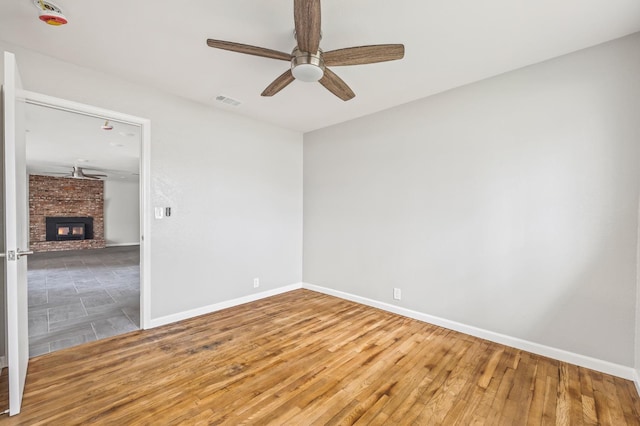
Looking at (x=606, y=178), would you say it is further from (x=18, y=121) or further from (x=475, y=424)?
(x=18, y=121)

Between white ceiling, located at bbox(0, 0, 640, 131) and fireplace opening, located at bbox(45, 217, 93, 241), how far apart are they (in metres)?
→ 9.32

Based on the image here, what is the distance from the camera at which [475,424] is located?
1.66m

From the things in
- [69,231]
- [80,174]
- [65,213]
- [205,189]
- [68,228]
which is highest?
[80,174]

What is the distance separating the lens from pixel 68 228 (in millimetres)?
9250

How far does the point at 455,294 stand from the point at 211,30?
11.0 ft

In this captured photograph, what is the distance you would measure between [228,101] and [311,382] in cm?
310

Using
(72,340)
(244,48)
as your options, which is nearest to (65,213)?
(72,340)

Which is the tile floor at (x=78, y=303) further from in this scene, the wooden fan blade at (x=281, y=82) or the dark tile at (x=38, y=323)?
the wooden fan blade at (x=281, y=82)

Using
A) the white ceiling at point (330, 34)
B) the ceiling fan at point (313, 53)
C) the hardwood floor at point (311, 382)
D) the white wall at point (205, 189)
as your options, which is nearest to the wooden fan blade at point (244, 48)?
the ceiling fan at point (313, 53)

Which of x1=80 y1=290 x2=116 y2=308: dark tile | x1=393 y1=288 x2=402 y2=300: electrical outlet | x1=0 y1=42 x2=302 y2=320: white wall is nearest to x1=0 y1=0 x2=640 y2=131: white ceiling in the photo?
x1=0 y1=42 x2=302 y2=320: white wall

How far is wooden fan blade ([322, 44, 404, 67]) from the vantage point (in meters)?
1.83

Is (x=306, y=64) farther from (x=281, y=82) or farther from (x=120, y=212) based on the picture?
(x=120, y=212)

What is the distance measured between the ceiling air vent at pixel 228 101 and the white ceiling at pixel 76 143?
1423 millimetres

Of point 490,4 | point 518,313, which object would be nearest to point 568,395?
point 518,313
